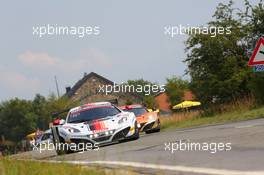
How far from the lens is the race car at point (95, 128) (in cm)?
1812

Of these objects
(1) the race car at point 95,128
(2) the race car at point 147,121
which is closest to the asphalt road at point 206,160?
(1) the race car at point 95,128

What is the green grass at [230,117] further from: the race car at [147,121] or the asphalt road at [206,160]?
the asphalt road at [206,160]

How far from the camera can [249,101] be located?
31.9m

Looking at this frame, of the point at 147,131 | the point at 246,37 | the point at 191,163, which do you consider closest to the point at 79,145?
the point at 191,163

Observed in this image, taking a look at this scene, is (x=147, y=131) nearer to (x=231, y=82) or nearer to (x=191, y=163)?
(x=231, y=82)

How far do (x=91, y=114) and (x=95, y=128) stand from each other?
0.99m

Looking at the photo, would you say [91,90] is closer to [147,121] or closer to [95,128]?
[147,121]

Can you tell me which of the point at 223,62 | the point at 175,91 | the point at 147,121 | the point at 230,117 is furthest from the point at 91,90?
the point at 230,117

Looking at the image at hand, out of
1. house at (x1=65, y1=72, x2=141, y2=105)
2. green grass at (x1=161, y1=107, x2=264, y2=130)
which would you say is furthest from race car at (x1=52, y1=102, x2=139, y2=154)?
house at (x1=65, y1=72, x2=141, y2=105)

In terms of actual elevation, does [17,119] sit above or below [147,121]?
below

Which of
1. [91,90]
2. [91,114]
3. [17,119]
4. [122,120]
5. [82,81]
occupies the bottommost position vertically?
[17,119]

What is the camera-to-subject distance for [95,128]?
18.3m

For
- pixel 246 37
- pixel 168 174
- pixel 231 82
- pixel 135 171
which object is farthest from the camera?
pixel 246 37

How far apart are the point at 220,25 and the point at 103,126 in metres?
28.4
